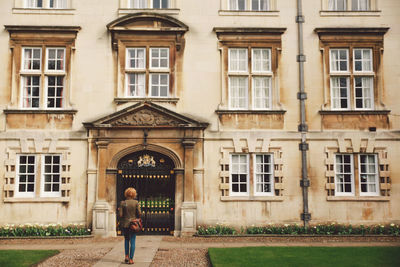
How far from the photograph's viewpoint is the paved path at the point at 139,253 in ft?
31.0

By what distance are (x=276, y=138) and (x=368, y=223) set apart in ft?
15.7

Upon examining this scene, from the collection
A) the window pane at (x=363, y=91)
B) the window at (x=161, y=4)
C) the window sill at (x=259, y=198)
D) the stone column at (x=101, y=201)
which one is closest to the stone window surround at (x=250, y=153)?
the window sill at (x=259, y=198)

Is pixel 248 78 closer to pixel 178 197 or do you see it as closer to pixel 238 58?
pixel 238 58

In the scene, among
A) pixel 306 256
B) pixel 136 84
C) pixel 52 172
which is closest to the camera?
pixel 306 256

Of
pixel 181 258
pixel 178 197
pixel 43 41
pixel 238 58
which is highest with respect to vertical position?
pixel 43 41

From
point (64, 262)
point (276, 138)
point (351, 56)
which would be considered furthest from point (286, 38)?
point (64, 262)

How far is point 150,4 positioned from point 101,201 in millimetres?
8179

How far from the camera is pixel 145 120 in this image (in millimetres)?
14070

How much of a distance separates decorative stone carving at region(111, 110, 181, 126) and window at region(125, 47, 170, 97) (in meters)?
0.94

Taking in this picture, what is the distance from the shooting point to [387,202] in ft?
46.4

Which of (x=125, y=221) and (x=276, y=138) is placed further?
(x=276, y=138)

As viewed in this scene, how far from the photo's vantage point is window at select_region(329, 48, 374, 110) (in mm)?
14781

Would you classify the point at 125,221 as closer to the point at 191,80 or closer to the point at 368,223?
the point at 191,80

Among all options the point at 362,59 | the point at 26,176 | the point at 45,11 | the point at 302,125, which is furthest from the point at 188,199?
the point at 45,11
